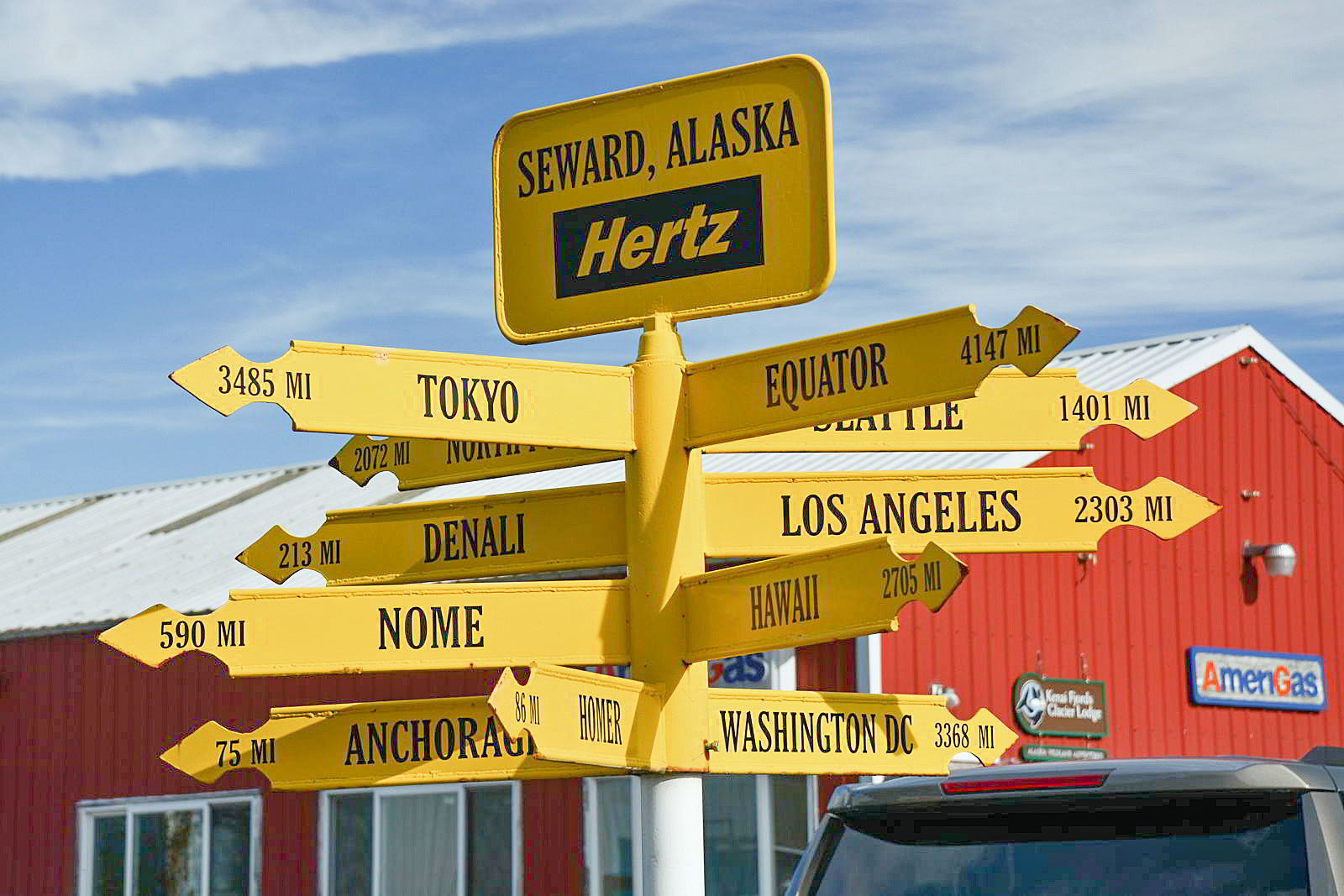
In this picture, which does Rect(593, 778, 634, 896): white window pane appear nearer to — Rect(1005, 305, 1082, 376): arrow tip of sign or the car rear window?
Rect(1005, 305, 1082, 376): arrow tip of sign

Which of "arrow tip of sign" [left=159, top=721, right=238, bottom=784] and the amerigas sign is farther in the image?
the amerigas sign

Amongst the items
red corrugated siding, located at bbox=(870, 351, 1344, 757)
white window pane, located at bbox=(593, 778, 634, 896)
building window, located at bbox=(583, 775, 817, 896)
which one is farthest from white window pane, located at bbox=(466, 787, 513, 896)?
red corrugated siding, located at bbox=(870, 351, 1344, 757)

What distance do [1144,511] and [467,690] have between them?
1079 cm

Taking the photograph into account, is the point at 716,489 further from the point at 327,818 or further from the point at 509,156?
the point at 327,818

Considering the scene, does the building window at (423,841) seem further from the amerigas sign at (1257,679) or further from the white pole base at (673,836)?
the white pole base at (673,836)

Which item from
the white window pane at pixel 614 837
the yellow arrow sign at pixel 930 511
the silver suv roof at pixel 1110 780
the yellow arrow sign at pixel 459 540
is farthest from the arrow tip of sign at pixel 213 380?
the white window pane at pixel 614 837

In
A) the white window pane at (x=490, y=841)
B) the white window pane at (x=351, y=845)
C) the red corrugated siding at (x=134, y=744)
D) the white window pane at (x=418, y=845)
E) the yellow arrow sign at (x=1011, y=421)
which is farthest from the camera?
the white window pane at (x=351, y=845)

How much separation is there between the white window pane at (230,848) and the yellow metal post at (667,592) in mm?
13082

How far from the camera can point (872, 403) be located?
21.9 feet

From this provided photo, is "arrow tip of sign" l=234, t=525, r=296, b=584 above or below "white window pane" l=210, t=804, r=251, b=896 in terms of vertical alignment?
above

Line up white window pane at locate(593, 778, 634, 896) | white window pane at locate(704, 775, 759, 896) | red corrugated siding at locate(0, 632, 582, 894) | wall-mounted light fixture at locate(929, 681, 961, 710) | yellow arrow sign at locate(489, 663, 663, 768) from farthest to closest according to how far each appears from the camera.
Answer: red corrugated siding at locate(0, 632, 582, 894), white window pane at locate(593, 778, 634, 896), wall-mounted light fixture at locate(929, 681, 961, 710), white window pane at locate(704, 775, 759, 896), yellow arrow sign at locate(489, 663, 663, 768)

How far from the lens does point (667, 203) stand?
24.2ft

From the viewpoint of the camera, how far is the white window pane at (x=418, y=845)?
17.9 m

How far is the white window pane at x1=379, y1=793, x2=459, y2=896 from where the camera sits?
58.6 ft
